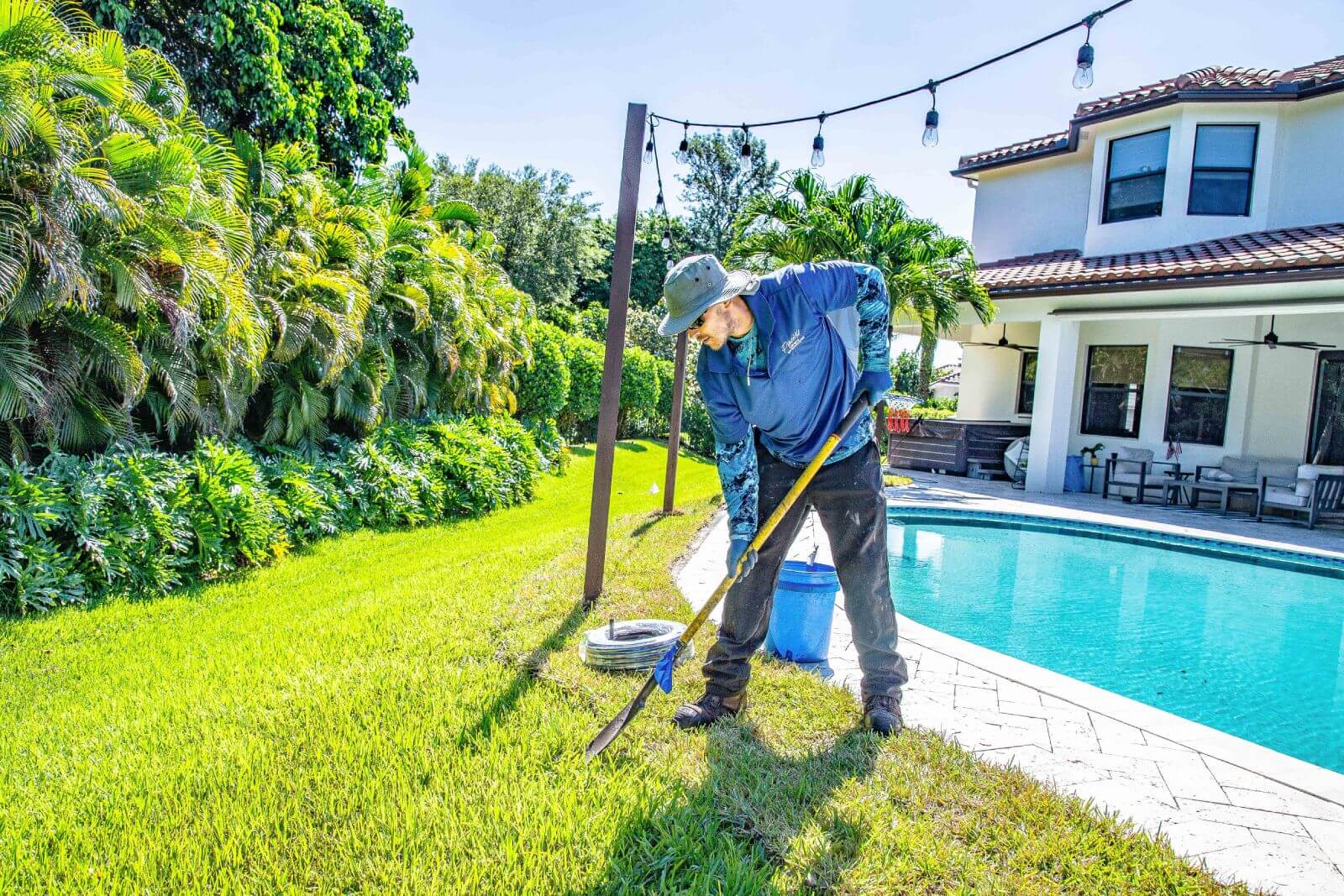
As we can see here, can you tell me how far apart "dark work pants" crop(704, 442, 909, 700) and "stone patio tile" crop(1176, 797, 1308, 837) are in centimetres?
107

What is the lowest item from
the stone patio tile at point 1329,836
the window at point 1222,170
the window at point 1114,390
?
the stone patio tile at point 1329,836

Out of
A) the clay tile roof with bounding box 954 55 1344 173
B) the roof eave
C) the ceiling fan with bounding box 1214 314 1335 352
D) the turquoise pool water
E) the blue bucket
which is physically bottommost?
the turquoise pool water

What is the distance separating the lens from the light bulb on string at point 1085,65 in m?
5.15

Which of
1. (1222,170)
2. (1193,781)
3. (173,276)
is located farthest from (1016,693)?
(1222,170)

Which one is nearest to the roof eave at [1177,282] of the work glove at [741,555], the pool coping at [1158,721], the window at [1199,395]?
the window at [1199,395]

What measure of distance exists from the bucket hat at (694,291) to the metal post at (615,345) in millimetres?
1843

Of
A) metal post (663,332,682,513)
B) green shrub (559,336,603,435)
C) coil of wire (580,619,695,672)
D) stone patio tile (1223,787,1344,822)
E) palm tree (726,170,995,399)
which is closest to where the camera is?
stone patio tile (1223,787,1344,822)

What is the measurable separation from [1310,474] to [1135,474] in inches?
87.8

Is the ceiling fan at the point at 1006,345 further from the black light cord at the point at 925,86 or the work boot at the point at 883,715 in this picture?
the work boot at the point at 883,715

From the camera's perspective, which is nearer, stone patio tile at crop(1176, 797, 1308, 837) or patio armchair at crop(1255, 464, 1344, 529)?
stone patio tile at crop(1176, 797, 1308, 837)

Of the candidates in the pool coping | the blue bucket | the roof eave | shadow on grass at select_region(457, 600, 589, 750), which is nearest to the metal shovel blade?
shadow on grass at select_region(457, 600, 589, 750)

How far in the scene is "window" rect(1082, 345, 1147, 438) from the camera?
44.4 ft

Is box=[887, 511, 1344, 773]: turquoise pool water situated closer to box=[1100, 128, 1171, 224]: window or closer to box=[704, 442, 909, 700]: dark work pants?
box=[704, 442, 909, 700]: dark work pants

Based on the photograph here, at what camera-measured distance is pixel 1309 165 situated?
1182 cm
